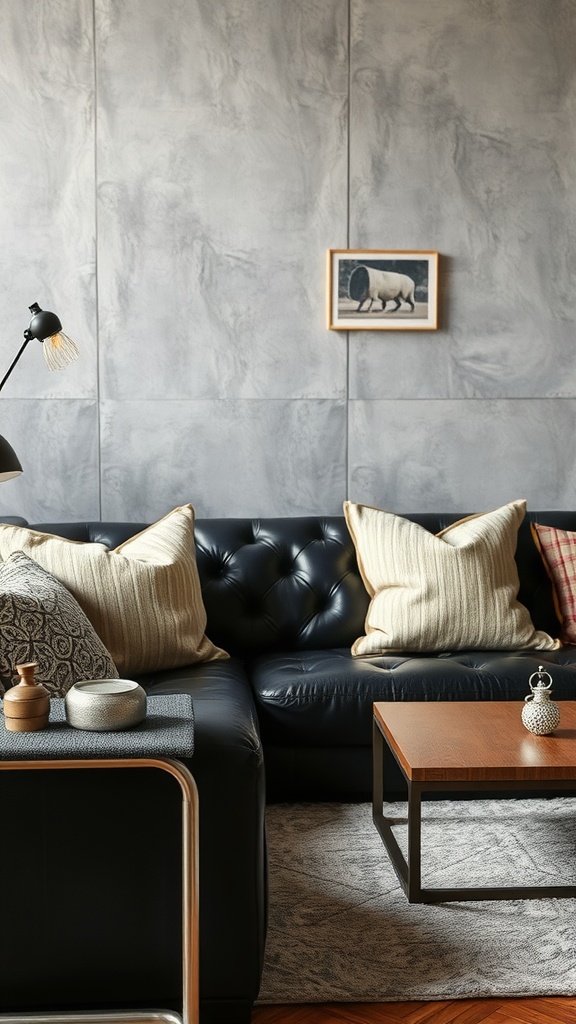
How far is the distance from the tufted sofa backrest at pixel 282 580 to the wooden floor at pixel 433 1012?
1566 mm

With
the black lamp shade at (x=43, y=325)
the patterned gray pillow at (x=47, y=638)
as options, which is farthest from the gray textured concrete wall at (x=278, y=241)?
the patterned gray pillow at (x=47, y=638)

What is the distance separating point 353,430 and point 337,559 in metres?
0.60

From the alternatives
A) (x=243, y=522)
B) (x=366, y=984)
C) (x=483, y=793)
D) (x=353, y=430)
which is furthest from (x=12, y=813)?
(x=353, y=430)

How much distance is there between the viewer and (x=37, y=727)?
68.0 inches

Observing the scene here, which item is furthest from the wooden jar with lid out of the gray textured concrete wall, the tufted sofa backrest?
the gray textured concrete wall

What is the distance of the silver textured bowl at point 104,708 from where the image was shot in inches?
67.2

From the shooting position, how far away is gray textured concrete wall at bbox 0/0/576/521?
3.72 metres

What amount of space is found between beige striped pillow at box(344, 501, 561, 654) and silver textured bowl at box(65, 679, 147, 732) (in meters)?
1.62

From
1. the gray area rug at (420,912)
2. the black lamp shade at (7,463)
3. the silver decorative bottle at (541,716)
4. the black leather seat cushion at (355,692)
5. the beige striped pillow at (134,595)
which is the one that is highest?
the black lamp shade at (7,463)

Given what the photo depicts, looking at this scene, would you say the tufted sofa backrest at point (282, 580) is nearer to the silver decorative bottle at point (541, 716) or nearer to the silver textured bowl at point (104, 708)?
the silver decorative bottle at point (541, 716)

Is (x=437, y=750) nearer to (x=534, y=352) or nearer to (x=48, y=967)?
(x=48, y=967)

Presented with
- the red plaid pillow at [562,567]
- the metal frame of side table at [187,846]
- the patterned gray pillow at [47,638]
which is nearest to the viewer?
the metal frame of side table at [187,846]

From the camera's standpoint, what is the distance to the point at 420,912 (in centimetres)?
230

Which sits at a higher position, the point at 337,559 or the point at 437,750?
the point at 337,559
